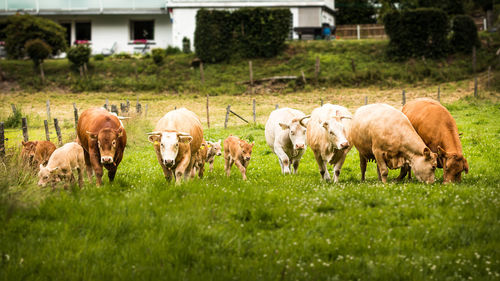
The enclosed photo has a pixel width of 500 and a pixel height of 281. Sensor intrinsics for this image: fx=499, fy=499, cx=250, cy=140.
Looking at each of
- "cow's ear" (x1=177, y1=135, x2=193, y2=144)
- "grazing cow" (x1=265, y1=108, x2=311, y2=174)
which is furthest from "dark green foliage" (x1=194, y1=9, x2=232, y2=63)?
"cow's ear" (x1=177, y1=135, x2=193, y2=144)

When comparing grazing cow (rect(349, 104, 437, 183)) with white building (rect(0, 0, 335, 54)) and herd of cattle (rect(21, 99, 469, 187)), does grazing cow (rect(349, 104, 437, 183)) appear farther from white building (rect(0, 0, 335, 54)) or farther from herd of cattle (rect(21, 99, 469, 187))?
white building (rect(0, 0, 335, 54))

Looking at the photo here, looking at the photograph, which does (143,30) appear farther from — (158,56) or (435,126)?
(435,126)

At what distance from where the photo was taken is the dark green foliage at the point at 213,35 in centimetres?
4897

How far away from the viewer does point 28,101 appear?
1545 inches

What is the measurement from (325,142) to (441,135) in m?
2.77

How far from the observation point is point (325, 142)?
1274cm

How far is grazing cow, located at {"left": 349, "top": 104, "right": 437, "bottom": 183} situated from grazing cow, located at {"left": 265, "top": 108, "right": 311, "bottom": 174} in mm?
1715

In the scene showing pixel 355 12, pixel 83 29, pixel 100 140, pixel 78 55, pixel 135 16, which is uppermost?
pixel 355 12

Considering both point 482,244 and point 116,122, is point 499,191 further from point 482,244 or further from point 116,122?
point 116,122

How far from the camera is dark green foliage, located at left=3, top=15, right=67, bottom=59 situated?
151 ft

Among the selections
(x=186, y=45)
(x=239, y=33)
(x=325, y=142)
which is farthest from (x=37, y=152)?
(x=186, y=45)

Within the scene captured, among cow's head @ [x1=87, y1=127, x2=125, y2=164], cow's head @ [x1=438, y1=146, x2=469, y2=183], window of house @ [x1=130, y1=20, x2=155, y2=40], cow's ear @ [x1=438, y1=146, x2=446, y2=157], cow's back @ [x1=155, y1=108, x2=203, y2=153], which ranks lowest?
cow's head @ [x1=438, y1=146, x2=469, y2=183]

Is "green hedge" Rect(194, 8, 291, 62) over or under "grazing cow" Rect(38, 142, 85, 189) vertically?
over

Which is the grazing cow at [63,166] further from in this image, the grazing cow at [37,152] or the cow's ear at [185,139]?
the cow's ear at [185,139]
